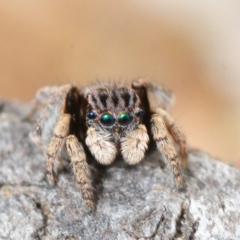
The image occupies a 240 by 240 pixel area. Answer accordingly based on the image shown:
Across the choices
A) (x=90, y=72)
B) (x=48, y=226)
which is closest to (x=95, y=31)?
(x=90, y=72)

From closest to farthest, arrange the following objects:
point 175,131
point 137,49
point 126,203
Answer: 1. point 126,203
2. point 175,131
3. point 137,49

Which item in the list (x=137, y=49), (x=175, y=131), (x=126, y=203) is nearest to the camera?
(x=126, y=203)

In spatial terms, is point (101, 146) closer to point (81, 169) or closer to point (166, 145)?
point (81, 169)

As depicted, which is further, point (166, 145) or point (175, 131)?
point (175, 131)

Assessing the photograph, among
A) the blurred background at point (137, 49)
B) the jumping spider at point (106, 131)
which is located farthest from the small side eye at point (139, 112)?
the blurred background at point (137, 49)

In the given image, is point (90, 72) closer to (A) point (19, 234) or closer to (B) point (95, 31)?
(B) point (95, 31)

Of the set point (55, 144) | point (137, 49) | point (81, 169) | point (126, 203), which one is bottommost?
point (126, 203)

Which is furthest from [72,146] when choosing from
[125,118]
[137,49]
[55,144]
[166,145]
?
[137,49]

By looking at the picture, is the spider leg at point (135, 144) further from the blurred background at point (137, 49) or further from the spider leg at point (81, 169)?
the blurred background at point (137, 49)
